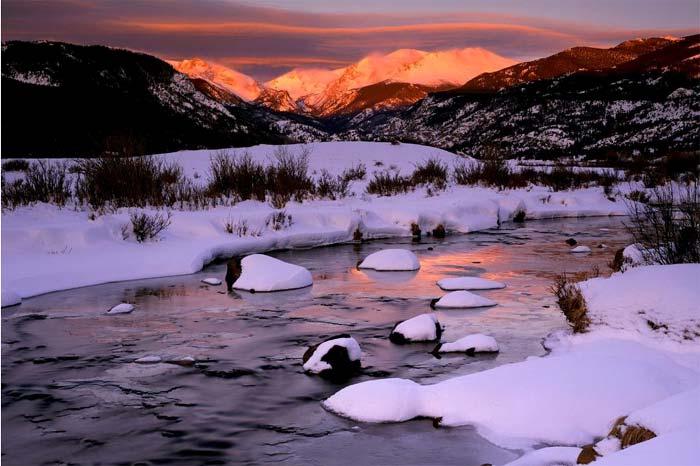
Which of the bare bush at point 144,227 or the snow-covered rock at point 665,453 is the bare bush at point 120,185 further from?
the snow-covered rock at point 665,453

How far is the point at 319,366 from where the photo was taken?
680cm

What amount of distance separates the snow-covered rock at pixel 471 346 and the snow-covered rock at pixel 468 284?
3.48 metres

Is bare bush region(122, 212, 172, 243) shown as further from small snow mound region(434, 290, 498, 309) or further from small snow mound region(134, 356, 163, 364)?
small snow mound region(134, 356, 163, 364)

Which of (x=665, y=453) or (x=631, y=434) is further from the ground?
(x=665, y=453)

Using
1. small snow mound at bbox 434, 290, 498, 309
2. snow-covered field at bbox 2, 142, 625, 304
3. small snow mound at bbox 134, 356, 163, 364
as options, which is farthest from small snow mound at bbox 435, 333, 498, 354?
snow-covered field at bbox 2, 142, 625, 304

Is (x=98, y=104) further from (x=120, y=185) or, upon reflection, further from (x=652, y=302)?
(x=652, y=302)

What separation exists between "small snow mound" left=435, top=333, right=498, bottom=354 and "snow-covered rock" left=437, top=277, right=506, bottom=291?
11.4 feet

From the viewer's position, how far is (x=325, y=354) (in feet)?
22.5

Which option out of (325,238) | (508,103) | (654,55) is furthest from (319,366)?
(654,55)

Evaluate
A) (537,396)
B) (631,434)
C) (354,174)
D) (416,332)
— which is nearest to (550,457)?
(631,434)

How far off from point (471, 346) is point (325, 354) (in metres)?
1.55

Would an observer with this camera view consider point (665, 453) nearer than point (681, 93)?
Yes

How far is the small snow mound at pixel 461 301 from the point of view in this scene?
9.53 m

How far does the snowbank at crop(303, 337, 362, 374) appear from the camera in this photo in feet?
22.3
